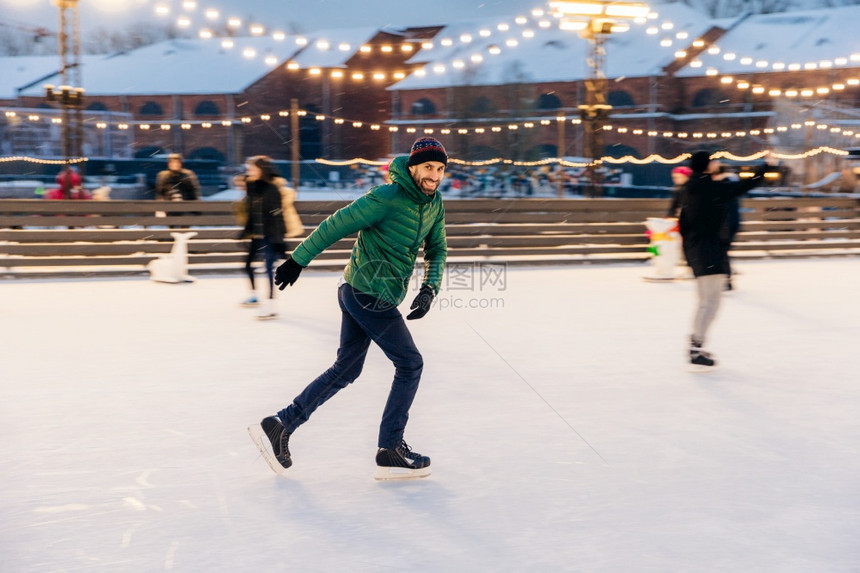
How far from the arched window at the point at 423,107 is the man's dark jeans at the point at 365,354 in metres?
41.1

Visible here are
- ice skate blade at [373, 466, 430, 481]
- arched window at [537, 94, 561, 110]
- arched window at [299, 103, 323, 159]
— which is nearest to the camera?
ice skate blade at [373, 466, 430, 481]

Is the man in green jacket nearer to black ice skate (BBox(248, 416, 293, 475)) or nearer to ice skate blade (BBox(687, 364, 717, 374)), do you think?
black ice skate (BBox(248, 416, 293, 475))

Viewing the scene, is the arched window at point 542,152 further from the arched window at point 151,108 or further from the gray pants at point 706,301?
the gray pants at point 706,301

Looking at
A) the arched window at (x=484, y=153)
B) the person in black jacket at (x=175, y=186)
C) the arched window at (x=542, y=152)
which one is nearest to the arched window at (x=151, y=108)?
the arched window at (x=484, y=153)

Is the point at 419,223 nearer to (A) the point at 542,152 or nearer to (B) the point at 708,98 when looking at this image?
(A) the point at 542,152

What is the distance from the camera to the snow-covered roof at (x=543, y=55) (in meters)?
40.2

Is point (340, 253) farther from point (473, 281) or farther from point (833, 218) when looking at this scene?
point (833, 218)

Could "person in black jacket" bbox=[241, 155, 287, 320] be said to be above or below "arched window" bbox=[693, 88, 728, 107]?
below

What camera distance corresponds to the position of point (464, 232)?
14023 mm

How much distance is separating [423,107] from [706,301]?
39.2 m

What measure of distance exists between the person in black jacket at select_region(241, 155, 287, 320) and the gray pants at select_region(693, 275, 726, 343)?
428 centimetres

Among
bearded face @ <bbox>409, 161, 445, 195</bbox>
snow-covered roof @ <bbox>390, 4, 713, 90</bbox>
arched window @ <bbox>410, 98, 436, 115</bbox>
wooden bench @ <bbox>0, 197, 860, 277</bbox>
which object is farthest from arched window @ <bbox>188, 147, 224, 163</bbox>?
bearded face @ <bbox>409, 161, 445, 195</bbox>

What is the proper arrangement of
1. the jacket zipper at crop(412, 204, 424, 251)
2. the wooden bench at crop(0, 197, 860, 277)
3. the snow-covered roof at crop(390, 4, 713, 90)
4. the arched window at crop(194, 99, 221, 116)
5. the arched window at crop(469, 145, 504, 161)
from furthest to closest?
the arched window at crop(194, 99, 221, 116) → the snow-covered roof at crop(390, 4, 713, 90) → the arched window at crop(469, 145, 504, 161) → the wooden bench at crop(0, 197, 860, 277) → the jacket zipper at crop(412, 204, 424, 251)

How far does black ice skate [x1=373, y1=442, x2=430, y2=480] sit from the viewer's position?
12.9ft
